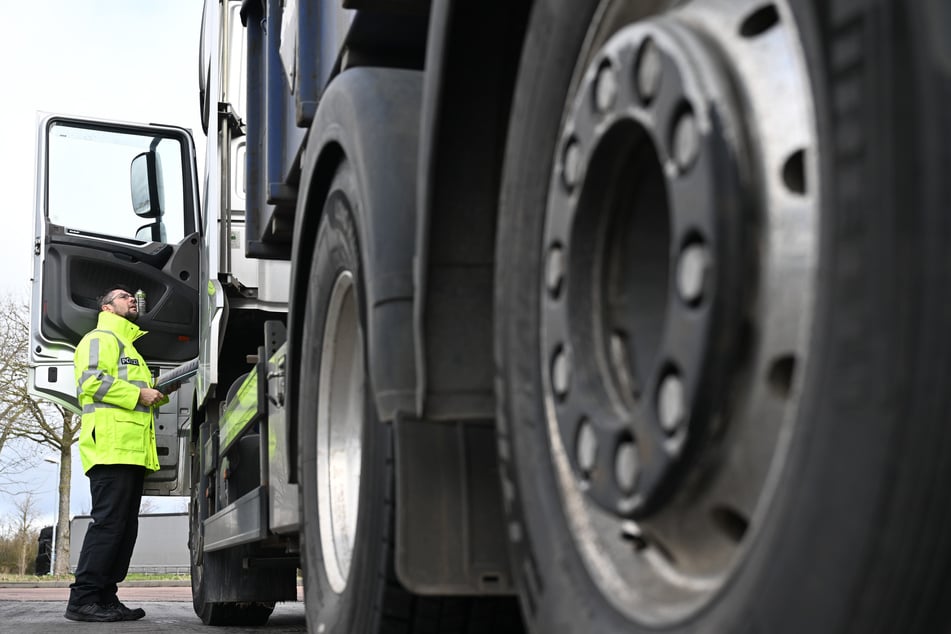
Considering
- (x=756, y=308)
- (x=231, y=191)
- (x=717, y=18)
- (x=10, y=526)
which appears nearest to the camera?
(x=756, y=308)

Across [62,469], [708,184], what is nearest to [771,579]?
[708,184]

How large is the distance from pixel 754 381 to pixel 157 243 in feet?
24.9

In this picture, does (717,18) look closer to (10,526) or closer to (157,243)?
(157,243)

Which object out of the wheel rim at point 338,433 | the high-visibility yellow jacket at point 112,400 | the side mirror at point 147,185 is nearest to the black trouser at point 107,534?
the high-visibility yellow jacket at point 112,400

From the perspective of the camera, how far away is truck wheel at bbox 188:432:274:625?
6.27 metres

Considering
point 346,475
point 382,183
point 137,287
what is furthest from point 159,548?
point 382,183

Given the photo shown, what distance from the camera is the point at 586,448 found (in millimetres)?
1393

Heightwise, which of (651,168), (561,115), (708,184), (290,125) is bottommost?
(708,184)

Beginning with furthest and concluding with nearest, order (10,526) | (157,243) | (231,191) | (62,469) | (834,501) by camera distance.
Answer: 1. (10,526)
2. (62,469)
3. (157,243)
4. (231,191)
5. (834,501)

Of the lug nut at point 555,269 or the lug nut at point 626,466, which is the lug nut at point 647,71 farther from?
the lug nut at point 626,466

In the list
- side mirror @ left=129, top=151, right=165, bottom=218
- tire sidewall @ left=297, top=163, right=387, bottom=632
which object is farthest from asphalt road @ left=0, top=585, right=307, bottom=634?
tire sidewall @ left=297, top=163, right=387, bottom=632

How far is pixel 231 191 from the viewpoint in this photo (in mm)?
5586

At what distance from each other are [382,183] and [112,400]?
5.31 metres

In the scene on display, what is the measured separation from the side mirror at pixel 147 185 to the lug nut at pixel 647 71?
290 inches
